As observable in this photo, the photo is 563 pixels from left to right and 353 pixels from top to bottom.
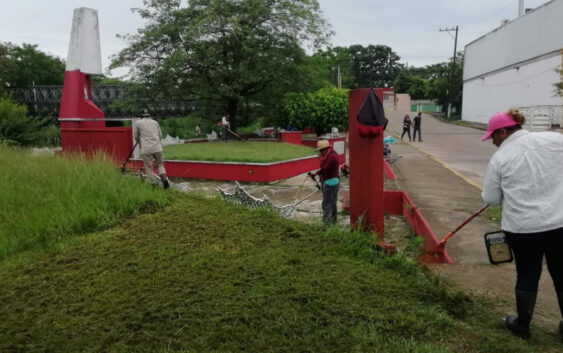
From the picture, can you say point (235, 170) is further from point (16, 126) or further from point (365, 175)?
point (16, 126)

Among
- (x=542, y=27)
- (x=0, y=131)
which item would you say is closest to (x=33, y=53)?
(x=0, y=131)

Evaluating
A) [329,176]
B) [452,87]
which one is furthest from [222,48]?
[452,87]

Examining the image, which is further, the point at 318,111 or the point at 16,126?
the point at 318,111

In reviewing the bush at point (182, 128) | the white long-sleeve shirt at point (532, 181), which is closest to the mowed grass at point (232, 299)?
the white long-sleeve shirt at point (532, 181)

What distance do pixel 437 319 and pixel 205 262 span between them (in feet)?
5.83

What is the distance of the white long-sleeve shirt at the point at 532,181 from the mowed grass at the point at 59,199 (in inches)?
141

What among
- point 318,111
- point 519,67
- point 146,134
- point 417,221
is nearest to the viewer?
point 417,221

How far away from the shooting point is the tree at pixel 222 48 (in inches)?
658

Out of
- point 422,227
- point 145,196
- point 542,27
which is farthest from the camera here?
point 542,27

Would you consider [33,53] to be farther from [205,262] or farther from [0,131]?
[205,262]

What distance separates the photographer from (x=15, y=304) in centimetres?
287

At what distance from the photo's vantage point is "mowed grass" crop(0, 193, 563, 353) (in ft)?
8.22

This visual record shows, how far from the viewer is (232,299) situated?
2891mm

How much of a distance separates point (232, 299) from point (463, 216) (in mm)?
5585
